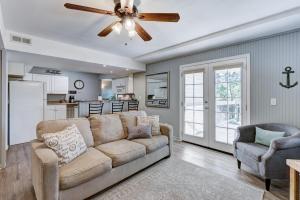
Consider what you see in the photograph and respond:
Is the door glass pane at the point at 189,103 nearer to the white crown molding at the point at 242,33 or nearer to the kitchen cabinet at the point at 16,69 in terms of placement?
the white crown molding at the point at 242,33

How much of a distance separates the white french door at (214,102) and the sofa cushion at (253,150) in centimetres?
82

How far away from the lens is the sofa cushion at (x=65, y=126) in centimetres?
222

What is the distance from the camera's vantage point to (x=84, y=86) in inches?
281

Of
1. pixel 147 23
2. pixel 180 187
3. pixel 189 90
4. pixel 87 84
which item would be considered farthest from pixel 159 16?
pixel 87 84

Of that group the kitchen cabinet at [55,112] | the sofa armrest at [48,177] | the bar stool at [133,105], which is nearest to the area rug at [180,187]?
the sofa armrest at [48,177]

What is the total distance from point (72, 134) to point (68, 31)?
2032 mm

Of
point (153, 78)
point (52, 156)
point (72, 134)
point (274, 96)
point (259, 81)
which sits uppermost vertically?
point (153, 78)

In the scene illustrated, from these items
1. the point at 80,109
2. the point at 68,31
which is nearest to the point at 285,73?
the point at 68,31

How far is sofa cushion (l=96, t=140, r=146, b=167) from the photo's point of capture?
224 centimetres

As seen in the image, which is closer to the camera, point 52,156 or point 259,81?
point 52,156

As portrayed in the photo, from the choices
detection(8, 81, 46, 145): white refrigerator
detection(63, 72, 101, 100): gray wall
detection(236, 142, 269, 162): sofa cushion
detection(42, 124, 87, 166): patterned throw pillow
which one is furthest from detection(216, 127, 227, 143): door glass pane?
detection(63, 72, 101, 100): gray wall

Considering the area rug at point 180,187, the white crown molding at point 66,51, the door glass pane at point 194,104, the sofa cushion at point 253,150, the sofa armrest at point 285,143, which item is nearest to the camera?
the area rug at point 180,187

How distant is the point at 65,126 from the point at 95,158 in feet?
2.34

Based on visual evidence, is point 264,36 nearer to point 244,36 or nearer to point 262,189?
point 244,36
